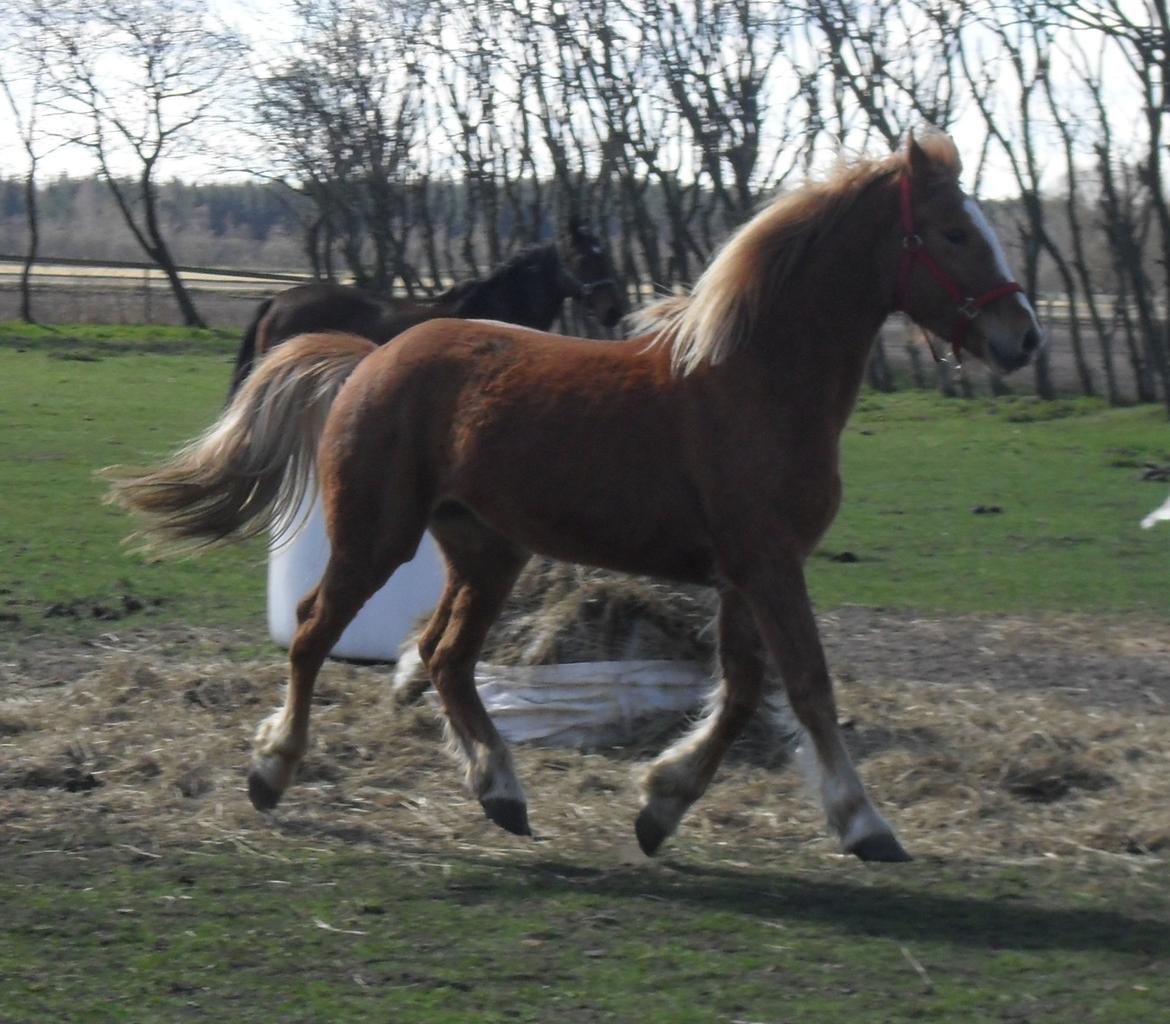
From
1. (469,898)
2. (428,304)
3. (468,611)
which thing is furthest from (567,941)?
(428,304)

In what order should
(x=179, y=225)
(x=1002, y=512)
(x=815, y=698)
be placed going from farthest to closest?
(x=179, y=225) → (x=1002, y=512) → (x=815, y=698)

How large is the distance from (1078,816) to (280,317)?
792 cm

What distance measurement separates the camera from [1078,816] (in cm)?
498

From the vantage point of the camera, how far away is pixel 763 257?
4602mm

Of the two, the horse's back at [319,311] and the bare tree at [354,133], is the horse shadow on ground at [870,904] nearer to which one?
the horse's back at [319,311]

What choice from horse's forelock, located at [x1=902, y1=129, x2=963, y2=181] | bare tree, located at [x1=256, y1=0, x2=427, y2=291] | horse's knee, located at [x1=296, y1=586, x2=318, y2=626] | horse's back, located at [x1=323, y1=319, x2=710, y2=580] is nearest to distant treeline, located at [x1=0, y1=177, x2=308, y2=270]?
bare tree, located at [x1=256, y1=0, x2=427, y2=291]

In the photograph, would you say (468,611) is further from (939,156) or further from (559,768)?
(939,156)

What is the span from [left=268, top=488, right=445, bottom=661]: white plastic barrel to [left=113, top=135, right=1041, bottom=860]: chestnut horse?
1.79 m

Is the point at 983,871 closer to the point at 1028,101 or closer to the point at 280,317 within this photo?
the point at 280,317

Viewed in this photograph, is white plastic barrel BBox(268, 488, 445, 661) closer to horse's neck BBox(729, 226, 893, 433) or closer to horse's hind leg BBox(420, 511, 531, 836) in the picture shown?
horse's hind leg BBox(420, 511, 531, 836)

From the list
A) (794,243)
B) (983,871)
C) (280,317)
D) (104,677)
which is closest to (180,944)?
(983,871)

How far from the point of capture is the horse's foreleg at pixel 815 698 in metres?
4.35

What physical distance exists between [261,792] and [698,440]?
Result: 1.73m

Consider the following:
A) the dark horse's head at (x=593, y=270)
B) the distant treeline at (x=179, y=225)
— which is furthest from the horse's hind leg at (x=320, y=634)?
the distant treeline at (x=179, y=225)
